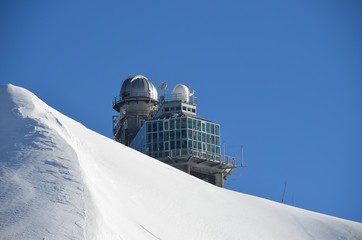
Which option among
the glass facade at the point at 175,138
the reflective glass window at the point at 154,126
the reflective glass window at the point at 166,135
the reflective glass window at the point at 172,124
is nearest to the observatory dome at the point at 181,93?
the glass facade at the point at 175,138

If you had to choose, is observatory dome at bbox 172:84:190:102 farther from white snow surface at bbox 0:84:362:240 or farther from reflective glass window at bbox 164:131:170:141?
white snow surface at bbox 0:84:362:240

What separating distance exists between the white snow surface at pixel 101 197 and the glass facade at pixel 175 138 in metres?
31.7

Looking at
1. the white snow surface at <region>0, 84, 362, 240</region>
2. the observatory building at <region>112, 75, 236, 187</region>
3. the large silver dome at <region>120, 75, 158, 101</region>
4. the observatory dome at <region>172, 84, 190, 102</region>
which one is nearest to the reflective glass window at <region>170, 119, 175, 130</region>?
the observatory building at <region>112, 75, 236, 187</region>

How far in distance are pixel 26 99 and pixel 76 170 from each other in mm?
6162

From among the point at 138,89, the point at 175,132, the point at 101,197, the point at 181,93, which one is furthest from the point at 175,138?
the point at 101,197

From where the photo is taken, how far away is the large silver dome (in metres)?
82.0

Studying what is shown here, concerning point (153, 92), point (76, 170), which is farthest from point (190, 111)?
point (76, 170)

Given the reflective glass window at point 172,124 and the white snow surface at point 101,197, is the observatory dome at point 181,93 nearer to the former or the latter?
the reflective glass window at point 172,124

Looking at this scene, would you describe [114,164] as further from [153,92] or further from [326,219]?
[153,92]

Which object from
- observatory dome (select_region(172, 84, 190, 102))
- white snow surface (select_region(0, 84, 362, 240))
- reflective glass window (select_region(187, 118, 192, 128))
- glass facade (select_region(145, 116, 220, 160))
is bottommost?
white snow surface (select_region(0, 84, 362, 240))

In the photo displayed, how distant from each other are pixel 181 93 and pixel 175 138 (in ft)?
23.4

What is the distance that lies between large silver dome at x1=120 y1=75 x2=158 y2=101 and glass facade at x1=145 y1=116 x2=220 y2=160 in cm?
864

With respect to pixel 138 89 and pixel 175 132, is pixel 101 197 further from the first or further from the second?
pixel 138 89

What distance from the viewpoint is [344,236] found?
38938 millimetres
